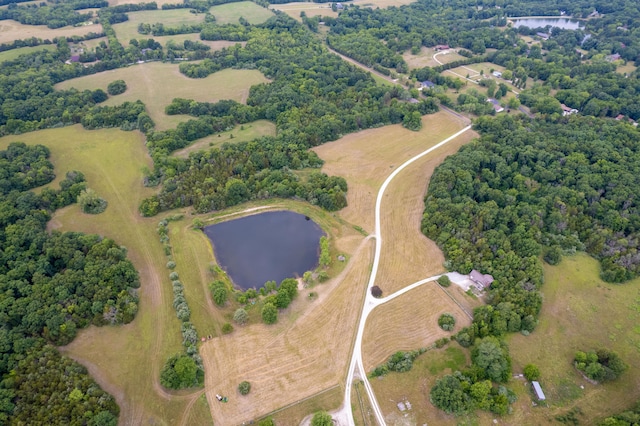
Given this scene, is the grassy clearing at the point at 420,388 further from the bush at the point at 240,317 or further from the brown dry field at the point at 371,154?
the brown dry field at the point at 371,154

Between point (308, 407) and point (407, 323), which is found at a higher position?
point (407, 323)

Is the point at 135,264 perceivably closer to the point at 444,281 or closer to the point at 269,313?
the point at 269,313

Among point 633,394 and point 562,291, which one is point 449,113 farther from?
point 633,394

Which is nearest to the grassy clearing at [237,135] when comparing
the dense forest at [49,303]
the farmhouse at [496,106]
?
the dense forest at [49,303]

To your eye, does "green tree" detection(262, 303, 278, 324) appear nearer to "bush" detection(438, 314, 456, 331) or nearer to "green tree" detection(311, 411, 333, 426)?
"green tree" detection(311, 411, 333, 426)

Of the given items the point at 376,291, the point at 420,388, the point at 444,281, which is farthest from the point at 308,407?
the point at 444,281
